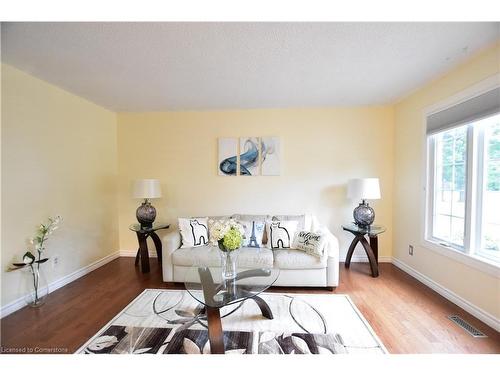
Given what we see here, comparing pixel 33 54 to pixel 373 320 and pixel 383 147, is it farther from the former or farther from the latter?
pixel 383 147

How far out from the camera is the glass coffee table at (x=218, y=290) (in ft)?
4.80

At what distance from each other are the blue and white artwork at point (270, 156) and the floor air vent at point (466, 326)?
2.45m

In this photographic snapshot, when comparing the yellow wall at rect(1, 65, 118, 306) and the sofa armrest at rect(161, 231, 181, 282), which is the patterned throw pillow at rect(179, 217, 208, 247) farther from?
the yellow wall at rect(1, 65, 118, 306)

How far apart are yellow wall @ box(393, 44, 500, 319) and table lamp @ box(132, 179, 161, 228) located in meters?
3.60

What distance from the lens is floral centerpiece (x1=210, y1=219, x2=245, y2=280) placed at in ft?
5.87

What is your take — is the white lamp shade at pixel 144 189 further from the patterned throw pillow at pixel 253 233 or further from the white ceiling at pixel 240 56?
the patterned throw pillow at pixel 253 233

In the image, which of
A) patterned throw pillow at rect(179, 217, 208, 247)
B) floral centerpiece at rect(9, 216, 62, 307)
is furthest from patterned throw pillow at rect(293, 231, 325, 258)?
floral centerpiece at rect(9, 216, 62, 307)

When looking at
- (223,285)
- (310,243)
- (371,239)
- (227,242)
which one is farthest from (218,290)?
(371,239)

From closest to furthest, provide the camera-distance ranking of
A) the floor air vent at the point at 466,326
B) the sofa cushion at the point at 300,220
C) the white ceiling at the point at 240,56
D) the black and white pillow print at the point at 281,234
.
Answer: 1. the white ceiling at the point at 240,56
2. the floor air vent at the point at 466,326
3. the black and white pillow print at the point at 281,234
4. the sofa cushion at the point at 300,220

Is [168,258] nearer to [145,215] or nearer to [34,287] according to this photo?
[145,215]

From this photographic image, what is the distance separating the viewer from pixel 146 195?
2969 mm

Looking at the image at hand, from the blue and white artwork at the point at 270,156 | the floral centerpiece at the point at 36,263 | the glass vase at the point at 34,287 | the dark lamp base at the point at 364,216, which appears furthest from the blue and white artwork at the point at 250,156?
the glass vase at the point at 34,287

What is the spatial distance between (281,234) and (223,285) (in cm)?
120

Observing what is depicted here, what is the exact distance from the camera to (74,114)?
2.75 meters
